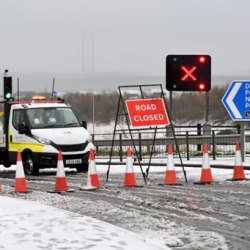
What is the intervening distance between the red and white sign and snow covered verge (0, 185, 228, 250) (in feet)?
11.3

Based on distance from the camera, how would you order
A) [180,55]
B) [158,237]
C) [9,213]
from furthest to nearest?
[180,55] < [9,213] < [158,237]

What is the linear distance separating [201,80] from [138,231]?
404 inches

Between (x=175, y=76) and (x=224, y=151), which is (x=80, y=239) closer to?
(x=175, y=76)

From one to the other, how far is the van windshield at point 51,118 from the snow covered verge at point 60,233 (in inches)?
384

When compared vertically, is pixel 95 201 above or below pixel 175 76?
below

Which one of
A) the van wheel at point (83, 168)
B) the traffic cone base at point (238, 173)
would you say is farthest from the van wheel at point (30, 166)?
the traffic cone base at point (238, 173)

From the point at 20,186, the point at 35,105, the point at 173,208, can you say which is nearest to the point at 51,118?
the point at 35,105

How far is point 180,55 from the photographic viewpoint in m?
17.5

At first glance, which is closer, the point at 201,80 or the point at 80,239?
the point at 80,239

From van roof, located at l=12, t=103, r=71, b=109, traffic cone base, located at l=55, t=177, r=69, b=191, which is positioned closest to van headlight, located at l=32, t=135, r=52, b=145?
van roof, located at l=12, t=103, r=71, b=109

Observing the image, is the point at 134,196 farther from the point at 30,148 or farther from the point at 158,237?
the point at 30,148

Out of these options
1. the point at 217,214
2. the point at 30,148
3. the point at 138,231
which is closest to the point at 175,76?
the point at 30,148

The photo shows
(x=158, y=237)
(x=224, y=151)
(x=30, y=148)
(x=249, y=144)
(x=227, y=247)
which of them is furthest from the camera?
(x=249, y=144)

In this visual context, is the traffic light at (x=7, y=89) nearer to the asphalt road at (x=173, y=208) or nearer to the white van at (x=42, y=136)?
the white van at (x=42, y=136)
